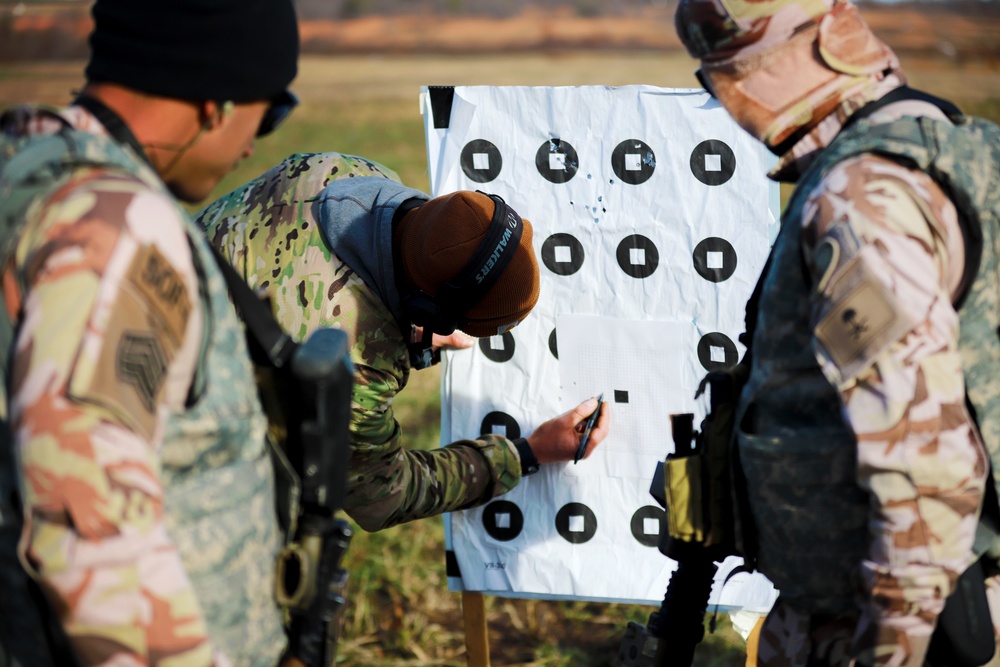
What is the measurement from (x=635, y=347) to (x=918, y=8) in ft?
94.2

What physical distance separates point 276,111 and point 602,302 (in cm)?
165

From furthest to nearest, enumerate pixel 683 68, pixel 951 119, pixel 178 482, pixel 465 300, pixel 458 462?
pixel 683 68
pixel 458 462
pixel 465 300
pixel 951 119
pixel 178 482

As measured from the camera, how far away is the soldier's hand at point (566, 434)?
299 centimetres

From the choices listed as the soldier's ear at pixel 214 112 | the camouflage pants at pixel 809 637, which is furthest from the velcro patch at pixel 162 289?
the camouflage pants at pixel 809 637

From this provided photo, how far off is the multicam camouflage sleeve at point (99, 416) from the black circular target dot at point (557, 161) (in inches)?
75.9

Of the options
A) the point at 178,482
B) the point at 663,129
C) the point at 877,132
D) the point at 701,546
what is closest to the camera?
the point at 178,482

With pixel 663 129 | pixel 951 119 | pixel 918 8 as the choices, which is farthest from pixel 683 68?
pixel 951 119

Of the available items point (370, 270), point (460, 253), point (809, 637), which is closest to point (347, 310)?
point (370, 270)

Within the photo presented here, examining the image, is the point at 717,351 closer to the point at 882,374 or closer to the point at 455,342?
the point at 455,342

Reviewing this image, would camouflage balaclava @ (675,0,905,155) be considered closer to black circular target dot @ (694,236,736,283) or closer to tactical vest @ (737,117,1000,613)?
tactical vest @ (737,117,1000,613)

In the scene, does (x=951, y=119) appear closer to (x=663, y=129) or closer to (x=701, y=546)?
(x=701, y=546)

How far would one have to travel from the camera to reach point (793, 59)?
5.51 feet

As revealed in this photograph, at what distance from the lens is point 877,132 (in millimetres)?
1565

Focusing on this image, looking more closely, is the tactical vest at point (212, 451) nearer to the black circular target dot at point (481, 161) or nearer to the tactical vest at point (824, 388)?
the tactical vest at point (824, 388)
